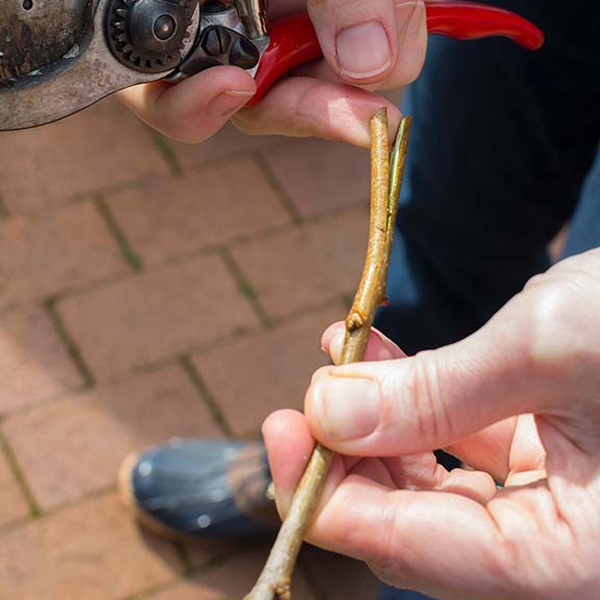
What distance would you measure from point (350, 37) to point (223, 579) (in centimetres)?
115

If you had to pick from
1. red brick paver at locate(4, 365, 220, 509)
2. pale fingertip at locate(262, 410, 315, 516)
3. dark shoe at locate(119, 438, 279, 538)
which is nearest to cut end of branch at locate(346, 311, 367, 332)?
pale fingertip at locate(262, 410, 315, 516)

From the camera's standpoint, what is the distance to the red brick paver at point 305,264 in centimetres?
252

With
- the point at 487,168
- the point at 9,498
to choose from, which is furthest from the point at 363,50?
the point at 9,498

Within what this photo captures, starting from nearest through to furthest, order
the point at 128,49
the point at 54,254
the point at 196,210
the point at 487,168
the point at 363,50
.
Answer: the point at 128,49 → the point at 363,50 → the point at 487,168 → the point at 54,254 → the point at 196,210

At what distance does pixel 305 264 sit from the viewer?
259 centimetres

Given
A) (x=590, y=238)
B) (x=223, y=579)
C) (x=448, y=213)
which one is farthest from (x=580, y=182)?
(x=223, y=579)

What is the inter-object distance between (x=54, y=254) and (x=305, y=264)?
57 centimetres

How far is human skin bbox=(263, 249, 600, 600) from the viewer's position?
101 centimetres

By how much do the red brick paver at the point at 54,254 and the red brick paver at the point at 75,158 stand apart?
0.06 meters

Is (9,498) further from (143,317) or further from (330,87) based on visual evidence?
(330,87)

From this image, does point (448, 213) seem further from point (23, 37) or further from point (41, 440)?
point (23, 37)

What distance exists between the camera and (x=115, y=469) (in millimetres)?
2188

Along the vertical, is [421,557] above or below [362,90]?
below

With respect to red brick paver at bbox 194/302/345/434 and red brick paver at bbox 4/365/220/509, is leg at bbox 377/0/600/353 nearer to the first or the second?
red brick paver at bbox 194/302/345/434
